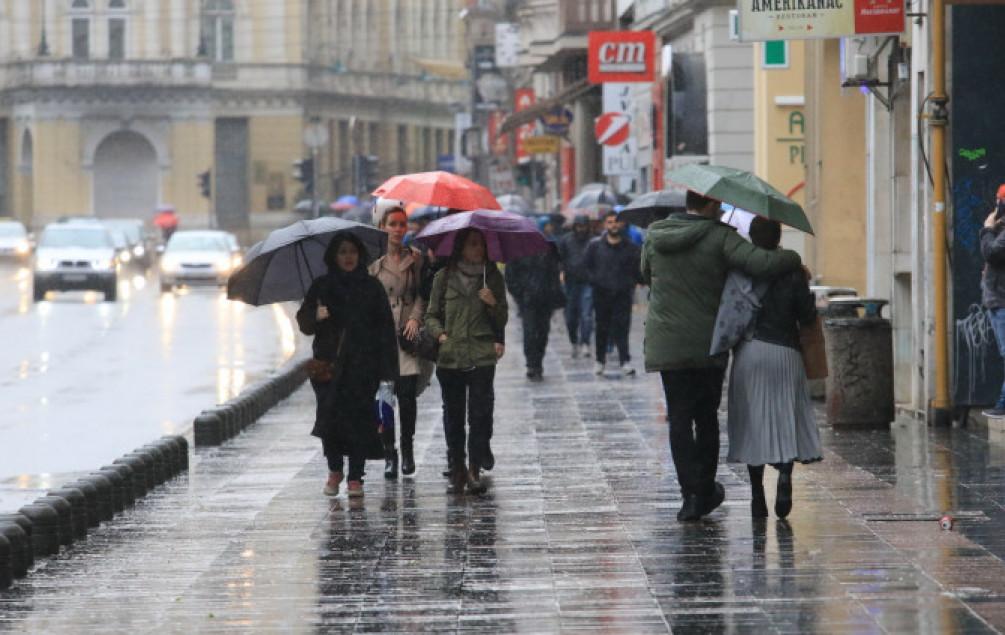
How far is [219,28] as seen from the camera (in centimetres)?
9512

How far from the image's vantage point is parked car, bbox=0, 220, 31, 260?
69500 mm

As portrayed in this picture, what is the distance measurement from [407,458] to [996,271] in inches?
170

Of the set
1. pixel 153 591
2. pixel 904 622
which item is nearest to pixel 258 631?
pixel 153 591

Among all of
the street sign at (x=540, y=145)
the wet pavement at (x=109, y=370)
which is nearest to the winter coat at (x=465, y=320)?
the wet pavement at (x=109, y=370)

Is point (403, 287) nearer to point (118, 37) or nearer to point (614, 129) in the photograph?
point (614, 129)

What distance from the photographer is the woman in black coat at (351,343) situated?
43.3 ft

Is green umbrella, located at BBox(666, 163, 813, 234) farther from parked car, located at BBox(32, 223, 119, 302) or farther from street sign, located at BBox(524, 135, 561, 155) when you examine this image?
street sign, located at BBox(524, 135, 561, 155)

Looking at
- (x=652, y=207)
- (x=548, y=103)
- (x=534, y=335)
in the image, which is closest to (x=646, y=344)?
(x=652, y=207)

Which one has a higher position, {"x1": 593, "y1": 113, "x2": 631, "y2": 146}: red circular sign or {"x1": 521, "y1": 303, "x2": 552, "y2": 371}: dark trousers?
{"x1": 593, "y1": 113, "x2": 631, "y2": 146}: red circular sign

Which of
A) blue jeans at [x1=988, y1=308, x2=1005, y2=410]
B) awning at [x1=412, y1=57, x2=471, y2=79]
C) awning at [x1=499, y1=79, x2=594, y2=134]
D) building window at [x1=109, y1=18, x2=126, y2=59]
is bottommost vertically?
blue jeans at [x1=988, y1=308, x2=1005, y2=410]

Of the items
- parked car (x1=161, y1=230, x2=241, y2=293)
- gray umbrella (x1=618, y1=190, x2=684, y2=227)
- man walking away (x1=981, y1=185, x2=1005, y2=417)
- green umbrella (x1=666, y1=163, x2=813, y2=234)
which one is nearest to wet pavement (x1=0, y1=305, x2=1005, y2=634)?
man walking away (x1=981, y1=185, x2=1005, y2=417)

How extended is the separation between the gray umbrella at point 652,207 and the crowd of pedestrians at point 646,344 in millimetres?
1749

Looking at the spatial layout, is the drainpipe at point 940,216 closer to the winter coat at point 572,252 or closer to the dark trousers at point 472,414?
the dark trousers at point 472,414

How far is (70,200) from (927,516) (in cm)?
8255
